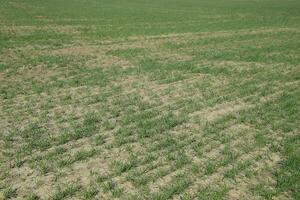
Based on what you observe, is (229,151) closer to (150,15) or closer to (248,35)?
(248,35)

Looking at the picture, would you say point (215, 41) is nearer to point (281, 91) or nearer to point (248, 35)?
point (248, 35)

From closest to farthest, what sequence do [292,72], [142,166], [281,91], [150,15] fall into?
[142,166], [281,91], [292,72], [150,15]

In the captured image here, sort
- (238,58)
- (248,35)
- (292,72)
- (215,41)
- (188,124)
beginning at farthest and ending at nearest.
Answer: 1. (248,35)
2. (215,41)
3. (238,58)
4. (292,72)
5. (188,124)

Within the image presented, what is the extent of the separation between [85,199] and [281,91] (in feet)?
33.3

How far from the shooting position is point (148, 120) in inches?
480

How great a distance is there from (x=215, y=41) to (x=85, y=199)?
21.7 m

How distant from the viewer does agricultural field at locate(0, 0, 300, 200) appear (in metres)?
8.67

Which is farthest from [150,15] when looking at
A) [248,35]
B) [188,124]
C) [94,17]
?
[188,124]

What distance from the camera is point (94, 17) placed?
4066cm

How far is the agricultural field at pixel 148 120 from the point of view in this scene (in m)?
8.67

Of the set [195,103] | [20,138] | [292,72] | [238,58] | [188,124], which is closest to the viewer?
[20,138]

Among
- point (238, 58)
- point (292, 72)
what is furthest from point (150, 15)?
point (292, 72)

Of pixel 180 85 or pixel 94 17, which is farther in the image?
pixel 94 17

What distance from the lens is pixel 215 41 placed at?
1099 inches
